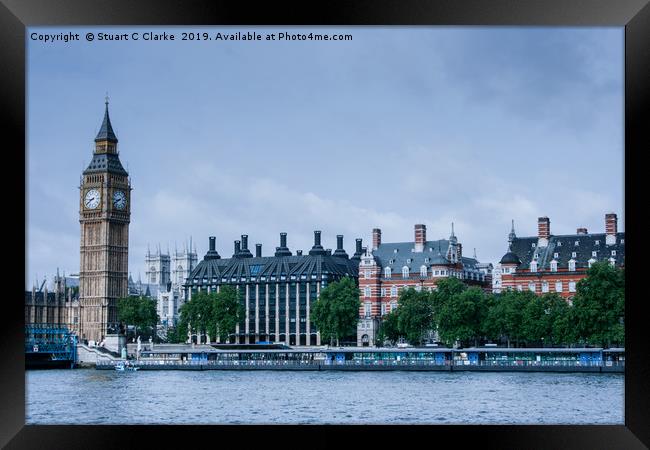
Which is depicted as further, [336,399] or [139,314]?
[139,314]

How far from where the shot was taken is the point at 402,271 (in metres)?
37.7

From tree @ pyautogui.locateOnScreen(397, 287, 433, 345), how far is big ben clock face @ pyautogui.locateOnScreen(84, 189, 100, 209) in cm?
1616

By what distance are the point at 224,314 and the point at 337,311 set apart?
5241 mm

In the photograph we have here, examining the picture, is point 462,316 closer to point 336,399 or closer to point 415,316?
point 415,316

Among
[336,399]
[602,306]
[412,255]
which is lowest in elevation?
[336,399]

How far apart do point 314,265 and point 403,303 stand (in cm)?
787

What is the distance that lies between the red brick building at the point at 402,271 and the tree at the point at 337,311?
46 centimetres

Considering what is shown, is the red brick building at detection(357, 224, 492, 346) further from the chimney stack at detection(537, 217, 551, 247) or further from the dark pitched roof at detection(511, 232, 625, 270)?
the chimney stack at detection(537, 217, 551, 247)

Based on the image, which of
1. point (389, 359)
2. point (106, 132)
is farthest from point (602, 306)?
point (106, 132)

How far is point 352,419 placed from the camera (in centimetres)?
1535

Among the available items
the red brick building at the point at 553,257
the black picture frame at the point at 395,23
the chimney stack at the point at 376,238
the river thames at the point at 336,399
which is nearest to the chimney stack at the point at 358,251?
the chimney stack at the point at 376,238

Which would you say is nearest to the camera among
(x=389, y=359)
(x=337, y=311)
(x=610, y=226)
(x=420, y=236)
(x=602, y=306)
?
(x=602, y=306)

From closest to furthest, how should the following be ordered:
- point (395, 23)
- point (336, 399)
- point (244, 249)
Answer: point (395, 23) < point (336, 399) < point (244, 249)

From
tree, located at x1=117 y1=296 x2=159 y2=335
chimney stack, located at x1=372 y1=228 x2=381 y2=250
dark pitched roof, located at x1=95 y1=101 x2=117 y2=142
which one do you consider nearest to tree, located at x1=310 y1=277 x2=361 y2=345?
chimney stack, located at x1=372 y1=228 x2=381 y2=250
